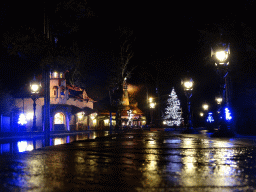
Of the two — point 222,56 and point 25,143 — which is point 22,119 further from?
point 222,56

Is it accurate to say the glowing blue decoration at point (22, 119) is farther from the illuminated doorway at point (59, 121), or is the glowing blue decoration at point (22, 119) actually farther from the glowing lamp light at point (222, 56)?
the glowing lamp light at point (222, 56)

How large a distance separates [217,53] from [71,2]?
295 inches

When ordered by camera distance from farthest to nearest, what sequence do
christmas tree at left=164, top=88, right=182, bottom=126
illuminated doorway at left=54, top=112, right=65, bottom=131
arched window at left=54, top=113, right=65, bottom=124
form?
christmas tree at left=164, top=88, right=182, bottom=126 → arched window at left=54, top=113, right=65, bottom=124 → illuminated doorway at left=54, top=112, right=65, bottom=131

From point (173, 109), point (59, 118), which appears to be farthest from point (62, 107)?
point (173, 109)

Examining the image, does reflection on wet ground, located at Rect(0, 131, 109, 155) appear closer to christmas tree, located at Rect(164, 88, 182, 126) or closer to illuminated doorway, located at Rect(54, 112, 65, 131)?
illuminated doorway, located at Rect(54, 112, 65, 131)

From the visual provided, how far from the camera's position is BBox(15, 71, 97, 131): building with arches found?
40.9m

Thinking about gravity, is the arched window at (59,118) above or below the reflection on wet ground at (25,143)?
above

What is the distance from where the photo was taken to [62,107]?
42.9 meters

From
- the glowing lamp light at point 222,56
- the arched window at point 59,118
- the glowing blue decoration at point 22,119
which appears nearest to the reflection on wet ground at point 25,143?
the glowing lamp light at point 222,56

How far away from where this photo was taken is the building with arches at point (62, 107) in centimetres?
4091

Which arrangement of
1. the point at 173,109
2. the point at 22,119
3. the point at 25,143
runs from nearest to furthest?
the point at 25,143
the point at 22,119
the point at 173,109

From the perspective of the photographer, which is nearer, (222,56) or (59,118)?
(222,56)

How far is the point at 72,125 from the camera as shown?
45781mm

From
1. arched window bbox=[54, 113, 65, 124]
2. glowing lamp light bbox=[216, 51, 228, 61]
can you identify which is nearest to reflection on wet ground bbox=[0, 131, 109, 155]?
glowing lamp light bbox=[216, 51, 228, 61]
